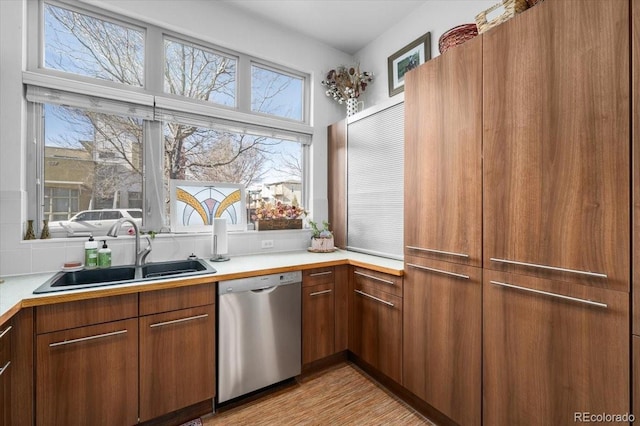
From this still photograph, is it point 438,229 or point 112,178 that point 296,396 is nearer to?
point 438,229

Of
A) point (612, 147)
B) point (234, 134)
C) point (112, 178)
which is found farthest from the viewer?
point (234, 134)

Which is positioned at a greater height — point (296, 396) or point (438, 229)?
point (438, 229)

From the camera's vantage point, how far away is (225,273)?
1.84 m

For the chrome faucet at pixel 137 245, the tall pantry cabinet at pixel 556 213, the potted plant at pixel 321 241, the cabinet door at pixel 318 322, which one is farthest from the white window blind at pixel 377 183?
the chrome faucet at pixel 137 245

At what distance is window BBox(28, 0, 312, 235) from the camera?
1983mm

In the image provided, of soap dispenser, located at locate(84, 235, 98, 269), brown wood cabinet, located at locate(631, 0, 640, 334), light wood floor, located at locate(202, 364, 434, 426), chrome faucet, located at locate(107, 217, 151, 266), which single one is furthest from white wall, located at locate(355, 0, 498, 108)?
soap dispenser, located at locate(84, 235, 98, 269)

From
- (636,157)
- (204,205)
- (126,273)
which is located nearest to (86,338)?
(126,273)

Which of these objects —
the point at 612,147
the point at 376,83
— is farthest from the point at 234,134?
the point at 612,147

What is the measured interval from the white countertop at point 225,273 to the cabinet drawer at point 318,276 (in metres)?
0.05

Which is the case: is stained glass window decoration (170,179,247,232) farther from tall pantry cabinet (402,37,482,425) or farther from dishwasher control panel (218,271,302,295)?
tall pantry cabinet (402,37,482,425)

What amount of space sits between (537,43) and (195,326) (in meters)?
2.32

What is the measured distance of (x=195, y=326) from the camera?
5.73 feet

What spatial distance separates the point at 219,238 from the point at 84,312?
98cm

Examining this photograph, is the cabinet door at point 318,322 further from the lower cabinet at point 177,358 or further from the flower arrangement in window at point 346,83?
the flower arrangement in window at point 346,83
